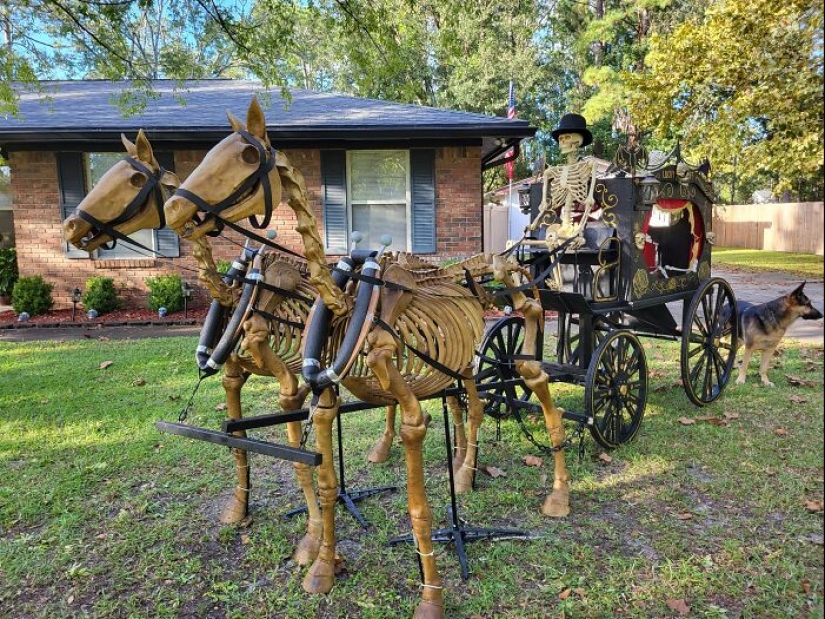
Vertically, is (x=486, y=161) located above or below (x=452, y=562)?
above

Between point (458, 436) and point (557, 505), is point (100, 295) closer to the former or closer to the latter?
point (458, 436)

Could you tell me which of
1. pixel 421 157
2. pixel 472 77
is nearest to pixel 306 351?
pixel 421 157

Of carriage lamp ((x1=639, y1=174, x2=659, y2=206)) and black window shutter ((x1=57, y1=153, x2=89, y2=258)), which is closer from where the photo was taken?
carriage lamp ((x1=639, y1=174, x2=659, y2=206))

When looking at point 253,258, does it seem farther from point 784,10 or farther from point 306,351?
point 784,10

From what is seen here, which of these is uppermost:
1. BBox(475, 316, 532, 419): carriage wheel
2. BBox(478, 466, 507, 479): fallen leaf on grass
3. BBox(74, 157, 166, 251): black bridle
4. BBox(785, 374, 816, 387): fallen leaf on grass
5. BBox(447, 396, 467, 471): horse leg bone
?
BBox(74, 157, 166, 251): black bridle

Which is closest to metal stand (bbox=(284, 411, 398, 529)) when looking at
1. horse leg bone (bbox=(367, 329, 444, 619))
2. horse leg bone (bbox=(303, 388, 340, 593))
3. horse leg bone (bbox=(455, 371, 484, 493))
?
horse leg bone (bbox=(455, 371, 484, 493))

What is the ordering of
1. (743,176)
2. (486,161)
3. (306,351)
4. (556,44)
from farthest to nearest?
A: (556,44), (486,161), (743,176), (306,351)

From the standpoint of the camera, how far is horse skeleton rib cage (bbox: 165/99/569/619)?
2.41 metres

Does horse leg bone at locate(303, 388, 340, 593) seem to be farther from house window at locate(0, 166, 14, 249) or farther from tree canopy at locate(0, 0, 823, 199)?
house window at locate(0, 166, 14, 249)

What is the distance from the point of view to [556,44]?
95.4 ft

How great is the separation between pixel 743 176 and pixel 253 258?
276 cm

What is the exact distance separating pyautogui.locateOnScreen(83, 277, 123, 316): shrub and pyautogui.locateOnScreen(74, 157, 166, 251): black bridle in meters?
8.87

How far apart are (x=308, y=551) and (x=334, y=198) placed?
28.4ft

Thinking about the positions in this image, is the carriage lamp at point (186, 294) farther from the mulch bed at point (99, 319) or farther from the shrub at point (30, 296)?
the shrub at point (30, 296)
